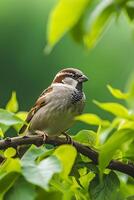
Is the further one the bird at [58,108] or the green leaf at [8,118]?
the bird at [58,108]

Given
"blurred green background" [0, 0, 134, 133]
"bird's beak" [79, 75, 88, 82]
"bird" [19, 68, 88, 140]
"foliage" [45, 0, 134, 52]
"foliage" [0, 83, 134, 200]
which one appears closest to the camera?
"foliage" [45, 0, 134, 52]

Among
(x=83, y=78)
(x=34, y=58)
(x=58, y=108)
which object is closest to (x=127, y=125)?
(x=58, y=108)

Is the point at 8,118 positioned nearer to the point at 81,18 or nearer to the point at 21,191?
the point at 21,191

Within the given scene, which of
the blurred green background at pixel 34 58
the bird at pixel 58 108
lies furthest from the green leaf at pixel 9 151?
the blurred green background at pixel 34 58

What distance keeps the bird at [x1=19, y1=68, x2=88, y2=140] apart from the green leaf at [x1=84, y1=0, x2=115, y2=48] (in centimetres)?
113

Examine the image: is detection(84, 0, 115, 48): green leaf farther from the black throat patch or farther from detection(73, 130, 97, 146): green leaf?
the black throat patch

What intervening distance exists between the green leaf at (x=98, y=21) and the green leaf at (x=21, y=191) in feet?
0.59

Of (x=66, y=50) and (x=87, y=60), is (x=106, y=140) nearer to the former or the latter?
(x=87, y=60)

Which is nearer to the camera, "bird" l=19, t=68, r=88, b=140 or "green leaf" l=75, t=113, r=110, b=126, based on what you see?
"green leaf" l=75, t=113, r=110, b=126

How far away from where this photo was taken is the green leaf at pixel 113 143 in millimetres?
667

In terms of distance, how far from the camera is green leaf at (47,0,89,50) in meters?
0.56

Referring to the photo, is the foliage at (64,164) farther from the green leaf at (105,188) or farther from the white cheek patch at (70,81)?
the white cheek patch at (70,81)

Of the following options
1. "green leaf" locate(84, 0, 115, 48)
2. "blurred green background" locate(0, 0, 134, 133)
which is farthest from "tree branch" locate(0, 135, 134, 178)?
"blurred green background" locate(0, 0, 134, 133)

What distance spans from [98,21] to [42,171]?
16 cm
